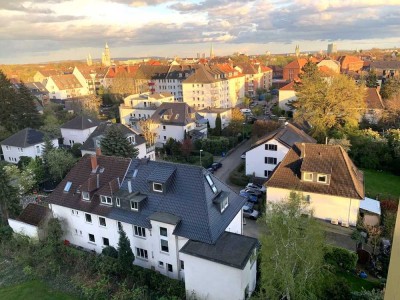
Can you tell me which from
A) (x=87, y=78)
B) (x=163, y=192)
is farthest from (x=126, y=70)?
(x=163, y=192)

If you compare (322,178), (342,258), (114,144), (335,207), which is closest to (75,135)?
(114,144)

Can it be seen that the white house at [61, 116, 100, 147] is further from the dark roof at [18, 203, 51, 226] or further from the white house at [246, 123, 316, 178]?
the white house at [246, 123, 316, 178]

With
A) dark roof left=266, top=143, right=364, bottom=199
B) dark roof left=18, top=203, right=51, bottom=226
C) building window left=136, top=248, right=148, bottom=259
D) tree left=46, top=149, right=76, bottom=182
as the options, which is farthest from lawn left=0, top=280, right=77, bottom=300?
dark roof left=266, top=143, right=364, bottom=199

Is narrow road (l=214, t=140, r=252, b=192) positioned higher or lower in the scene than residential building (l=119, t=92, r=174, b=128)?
lower

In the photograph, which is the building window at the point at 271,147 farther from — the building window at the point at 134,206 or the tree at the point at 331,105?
the building window at the point at 134,206

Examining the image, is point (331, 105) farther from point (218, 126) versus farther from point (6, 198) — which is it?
point (6, 198)

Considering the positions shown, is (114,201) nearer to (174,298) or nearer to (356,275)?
(174,298)
